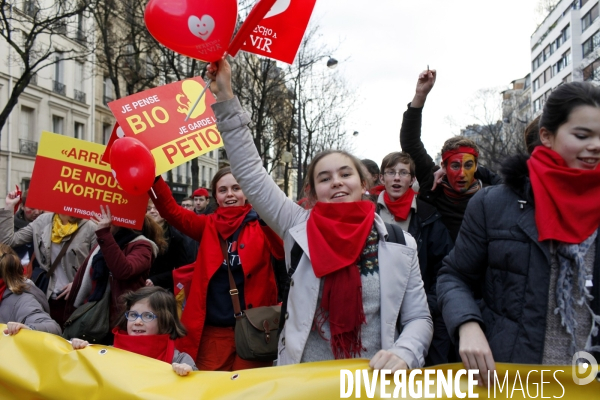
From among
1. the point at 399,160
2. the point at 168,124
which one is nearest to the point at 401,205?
the point at 399,160

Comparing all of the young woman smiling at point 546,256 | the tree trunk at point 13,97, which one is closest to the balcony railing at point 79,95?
the tree trunk at point 13,97

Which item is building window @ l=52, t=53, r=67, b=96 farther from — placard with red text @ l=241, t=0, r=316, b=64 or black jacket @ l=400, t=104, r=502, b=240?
placard with red text @ l=241, t=0, r=316, b=64

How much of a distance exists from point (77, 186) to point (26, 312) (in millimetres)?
1031

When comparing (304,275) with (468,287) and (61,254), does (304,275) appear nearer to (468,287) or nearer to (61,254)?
(468,287)

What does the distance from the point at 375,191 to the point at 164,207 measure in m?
1.65

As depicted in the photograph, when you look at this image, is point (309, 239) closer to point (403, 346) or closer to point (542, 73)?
point (403, 346)

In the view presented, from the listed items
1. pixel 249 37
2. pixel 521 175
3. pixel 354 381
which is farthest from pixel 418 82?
pixel 354 381

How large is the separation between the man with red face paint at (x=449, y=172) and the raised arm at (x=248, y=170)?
1.57 m

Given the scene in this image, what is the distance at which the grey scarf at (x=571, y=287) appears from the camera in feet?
5.80

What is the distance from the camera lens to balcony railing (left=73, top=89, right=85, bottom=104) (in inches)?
1205

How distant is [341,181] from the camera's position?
7.95 feet

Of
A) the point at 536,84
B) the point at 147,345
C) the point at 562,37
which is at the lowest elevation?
the point at 147,345

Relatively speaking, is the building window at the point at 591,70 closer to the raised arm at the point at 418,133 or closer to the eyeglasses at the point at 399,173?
the raised arm at the point at 418,133

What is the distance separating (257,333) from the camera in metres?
3.05
